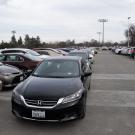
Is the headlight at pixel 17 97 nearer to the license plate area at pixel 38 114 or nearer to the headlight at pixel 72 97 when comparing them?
the license plate area at pixel 38 114

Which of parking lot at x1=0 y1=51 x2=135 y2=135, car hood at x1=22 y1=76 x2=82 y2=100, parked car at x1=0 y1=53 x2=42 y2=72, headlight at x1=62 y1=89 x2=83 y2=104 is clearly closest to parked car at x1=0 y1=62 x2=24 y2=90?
parking lot at x1=0 y1=51 x2=135 y2=135

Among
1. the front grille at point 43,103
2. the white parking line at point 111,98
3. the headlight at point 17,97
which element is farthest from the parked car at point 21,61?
the front grille at point 43,103

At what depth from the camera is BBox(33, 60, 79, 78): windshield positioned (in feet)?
21.9

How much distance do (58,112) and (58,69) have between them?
7.25 ft

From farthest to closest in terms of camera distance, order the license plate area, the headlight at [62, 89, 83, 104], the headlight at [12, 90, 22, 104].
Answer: the headlight at [12, 90, 22, 104]
the headlight at [62, 89, 83, 104]
the license plate area

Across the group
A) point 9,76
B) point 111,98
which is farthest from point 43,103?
point 9,76

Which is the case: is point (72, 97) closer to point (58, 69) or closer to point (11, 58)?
point (58, 69)

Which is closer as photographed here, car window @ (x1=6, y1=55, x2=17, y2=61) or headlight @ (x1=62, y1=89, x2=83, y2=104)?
headlight @ (x1=62, y1=89, x2=83, y2=104)

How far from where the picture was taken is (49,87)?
5.64 m

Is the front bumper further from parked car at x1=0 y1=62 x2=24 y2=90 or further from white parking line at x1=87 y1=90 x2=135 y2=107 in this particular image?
parked car at x1=0 y1=62 x2=24 y2=90

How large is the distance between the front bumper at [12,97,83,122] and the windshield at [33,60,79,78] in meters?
1.52

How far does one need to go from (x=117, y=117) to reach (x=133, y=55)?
28.2m

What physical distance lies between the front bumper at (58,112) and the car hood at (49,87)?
252mm

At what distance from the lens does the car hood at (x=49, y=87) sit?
5234 millimetres
